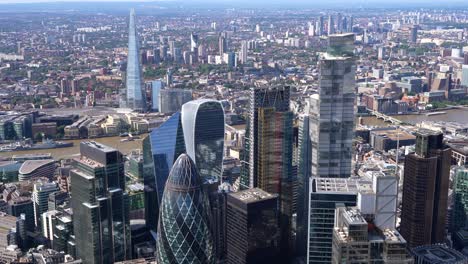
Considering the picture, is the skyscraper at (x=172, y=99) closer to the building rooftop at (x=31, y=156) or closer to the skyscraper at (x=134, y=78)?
the skyscraper at (x=134, y=78)

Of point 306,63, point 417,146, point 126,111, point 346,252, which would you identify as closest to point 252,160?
point 417,146

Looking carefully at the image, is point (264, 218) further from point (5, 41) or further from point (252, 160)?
point (5, 41)

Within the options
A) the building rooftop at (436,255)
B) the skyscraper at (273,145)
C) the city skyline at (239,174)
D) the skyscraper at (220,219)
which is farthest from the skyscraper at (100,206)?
the building rooftop at (436,255)

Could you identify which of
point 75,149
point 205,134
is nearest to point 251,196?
point 205,134

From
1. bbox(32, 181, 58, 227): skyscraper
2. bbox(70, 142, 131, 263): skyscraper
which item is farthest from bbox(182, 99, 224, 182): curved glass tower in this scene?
bbox(32, 181, 58, 227): skyscraper

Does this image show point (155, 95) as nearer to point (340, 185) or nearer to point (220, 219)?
point (220, 219)

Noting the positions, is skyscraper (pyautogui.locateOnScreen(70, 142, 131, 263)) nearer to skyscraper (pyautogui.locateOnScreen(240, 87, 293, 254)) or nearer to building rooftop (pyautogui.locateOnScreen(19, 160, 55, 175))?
skyscraper (pyautogui.locateOnScreen(240, 87, 293, 254))

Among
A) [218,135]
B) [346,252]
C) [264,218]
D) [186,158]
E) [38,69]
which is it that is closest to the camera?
[346,252]
